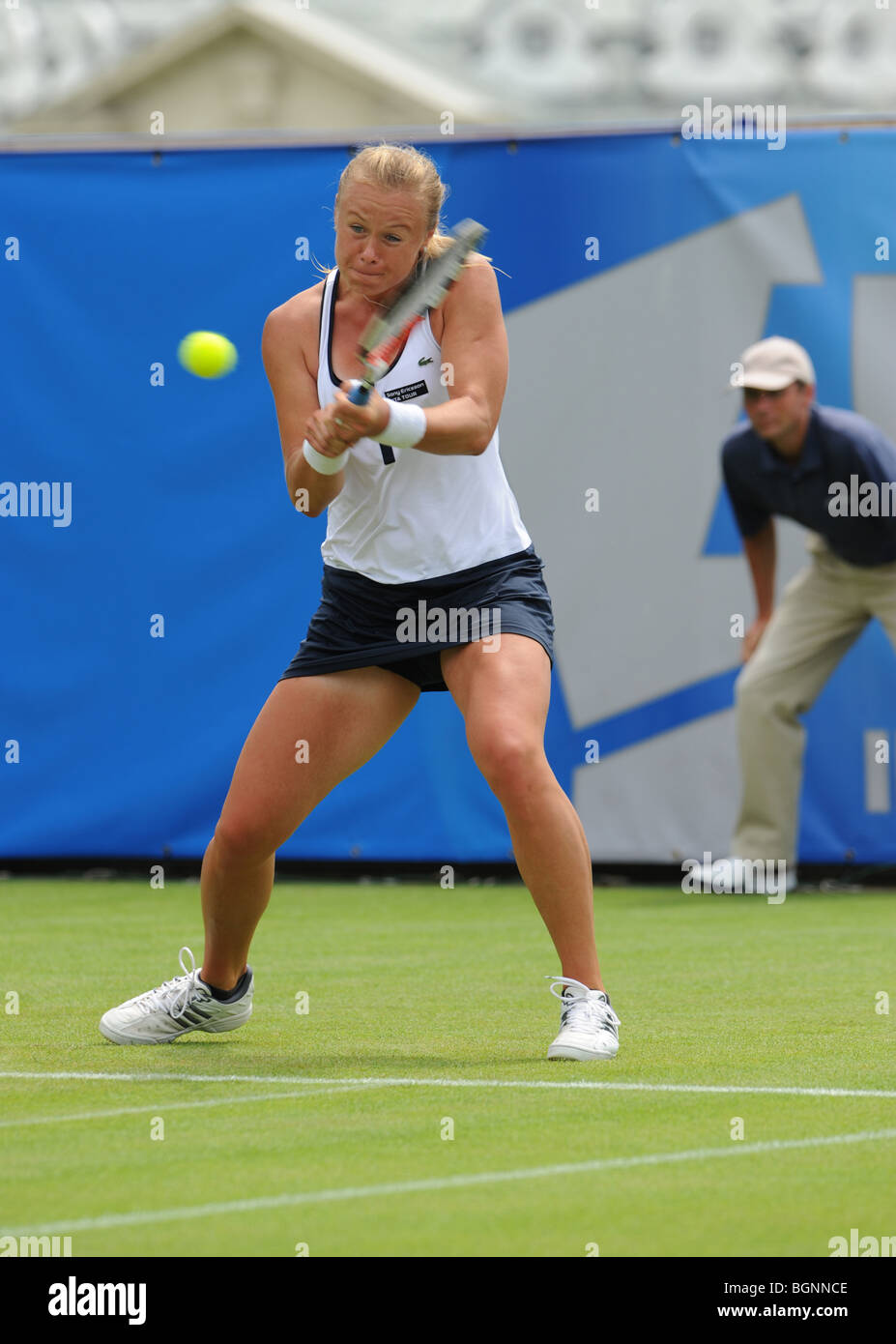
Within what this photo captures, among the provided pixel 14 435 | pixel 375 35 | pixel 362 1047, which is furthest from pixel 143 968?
pixel 375 35

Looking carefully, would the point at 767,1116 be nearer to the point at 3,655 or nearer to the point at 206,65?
the point at 3,655

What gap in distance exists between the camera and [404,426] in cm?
441

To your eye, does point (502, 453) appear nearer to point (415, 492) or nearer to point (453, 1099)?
point (415, 492)

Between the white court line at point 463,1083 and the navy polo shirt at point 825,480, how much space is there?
4.47 metres

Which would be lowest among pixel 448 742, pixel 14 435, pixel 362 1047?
pixel 362 1047

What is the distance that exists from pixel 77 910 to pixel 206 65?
15182 millimetres

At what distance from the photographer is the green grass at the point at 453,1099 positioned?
10.7 ft

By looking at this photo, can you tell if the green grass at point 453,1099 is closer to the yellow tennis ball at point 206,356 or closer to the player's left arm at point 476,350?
the player's left arm at point 476,350

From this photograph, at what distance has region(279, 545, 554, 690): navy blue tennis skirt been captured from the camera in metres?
4.78

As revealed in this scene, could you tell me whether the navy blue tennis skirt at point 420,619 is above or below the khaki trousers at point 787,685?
below

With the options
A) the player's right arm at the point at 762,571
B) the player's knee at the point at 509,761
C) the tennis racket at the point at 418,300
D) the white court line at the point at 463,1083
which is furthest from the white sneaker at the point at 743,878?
the tennis racket at the point at 418,300

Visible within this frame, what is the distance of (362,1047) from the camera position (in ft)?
16.6

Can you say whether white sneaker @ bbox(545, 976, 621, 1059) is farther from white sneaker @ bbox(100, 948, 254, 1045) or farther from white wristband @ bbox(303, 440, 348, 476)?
white wristband @ bbox(303, 440, 348, 476)

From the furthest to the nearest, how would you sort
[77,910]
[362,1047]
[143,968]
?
[77,910] < [143,968] < [362,1047]
